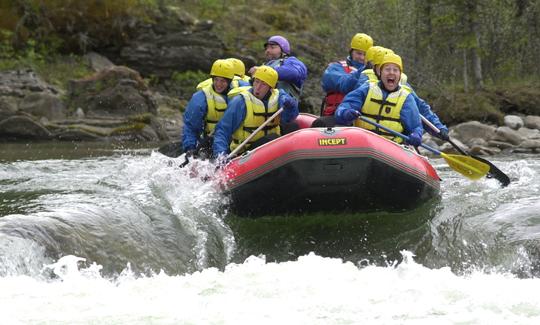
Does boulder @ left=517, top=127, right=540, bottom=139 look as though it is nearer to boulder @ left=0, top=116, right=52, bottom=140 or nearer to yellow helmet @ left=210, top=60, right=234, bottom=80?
yellow helmet @ left=210, top=60, right=234, bottom=80

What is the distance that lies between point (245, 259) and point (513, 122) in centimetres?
1299

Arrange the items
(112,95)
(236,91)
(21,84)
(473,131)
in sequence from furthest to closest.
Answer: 1. (21,84)
2. (112,95)
3. (473,131)
4. (236,91)

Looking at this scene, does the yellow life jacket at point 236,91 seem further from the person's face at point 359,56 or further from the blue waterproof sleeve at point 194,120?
the person's face at point 359,56

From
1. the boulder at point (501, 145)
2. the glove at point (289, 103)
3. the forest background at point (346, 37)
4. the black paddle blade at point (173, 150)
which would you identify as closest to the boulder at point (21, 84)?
the forest background at point (346, 37)

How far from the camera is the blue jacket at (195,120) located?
970 cm

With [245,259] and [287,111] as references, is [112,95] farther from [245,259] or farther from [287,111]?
[245,259]

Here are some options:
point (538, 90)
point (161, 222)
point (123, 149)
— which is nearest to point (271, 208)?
point (161, 222)

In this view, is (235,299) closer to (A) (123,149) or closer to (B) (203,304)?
(B) (203,304)

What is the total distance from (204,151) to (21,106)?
34.4 feet

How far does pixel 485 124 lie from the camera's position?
19203 mm

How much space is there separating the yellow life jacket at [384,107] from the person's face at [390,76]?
68mm

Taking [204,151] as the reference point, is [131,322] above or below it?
below

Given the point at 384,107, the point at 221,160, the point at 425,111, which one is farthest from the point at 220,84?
the point at 425,111

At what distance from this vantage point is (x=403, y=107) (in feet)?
28.6
